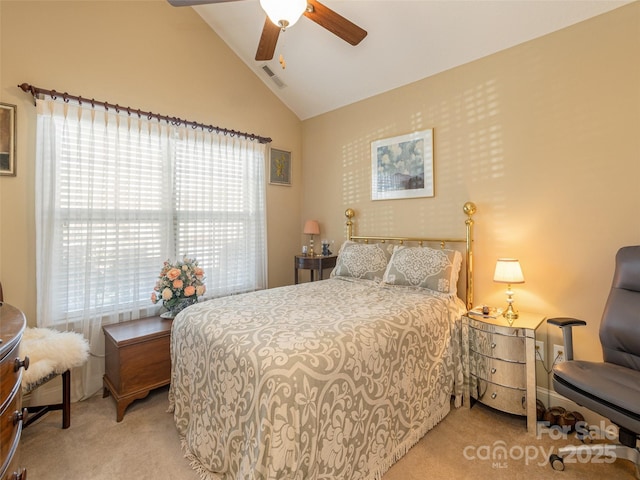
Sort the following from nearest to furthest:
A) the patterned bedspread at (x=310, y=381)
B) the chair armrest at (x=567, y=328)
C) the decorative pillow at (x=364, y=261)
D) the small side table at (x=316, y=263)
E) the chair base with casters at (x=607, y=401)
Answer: the patterned bedspread at (x=310, y=381) < the chair base with casters at (x=607, y=401) < the chair armrest at (x=567, y=328) < the decorative pillow at (x=364, y=261) < the small side table at (x=316, y=263)

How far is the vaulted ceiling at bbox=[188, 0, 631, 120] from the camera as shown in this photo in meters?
2.24

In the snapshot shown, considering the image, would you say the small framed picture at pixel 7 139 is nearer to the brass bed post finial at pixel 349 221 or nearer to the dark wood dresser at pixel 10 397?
the dark wood dresser at pixel 10 397

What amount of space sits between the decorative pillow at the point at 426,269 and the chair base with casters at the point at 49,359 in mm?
2333

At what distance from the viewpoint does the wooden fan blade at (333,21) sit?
1.82 metres

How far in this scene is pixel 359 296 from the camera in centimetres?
237

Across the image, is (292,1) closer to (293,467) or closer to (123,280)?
(293,467)

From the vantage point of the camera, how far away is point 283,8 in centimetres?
156

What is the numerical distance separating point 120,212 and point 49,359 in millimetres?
1224

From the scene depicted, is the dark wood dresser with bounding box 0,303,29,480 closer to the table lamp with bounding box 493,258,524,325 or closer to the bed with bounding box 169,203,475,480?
the bed with bounding box 169,203,475,480

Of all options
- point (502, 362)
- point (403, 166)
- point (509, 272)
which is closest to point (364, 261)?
point (403, 166)

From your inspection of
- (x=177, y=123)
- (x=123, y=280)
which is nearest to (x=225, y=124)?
(x=177, y=123)

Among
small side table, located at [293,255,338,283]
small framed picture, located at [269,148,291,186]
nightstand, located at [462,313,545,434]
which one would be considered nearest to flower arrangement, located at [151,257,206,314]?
small side table, located at [293,255,338,283]

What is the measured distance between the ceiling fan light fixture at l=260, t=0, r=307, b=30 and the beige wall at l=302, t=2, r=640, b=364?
175 centimetres

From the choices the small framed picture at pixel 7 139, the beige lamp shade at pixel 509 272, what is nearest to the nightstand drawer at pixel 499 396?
the beige lamp shade at pixel 509 272
